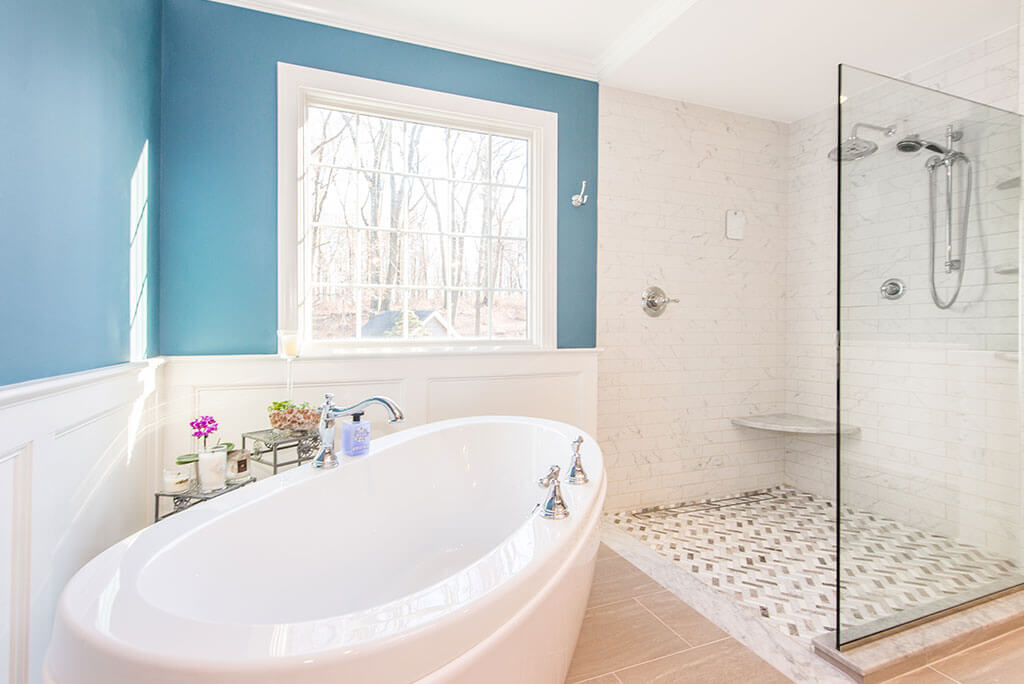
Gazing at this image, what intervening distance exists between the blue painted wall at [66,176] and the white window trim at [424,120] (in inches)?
23.4

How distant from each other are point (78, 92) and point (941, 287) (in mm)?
2848

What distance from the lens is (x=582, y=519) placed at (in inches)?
49.6

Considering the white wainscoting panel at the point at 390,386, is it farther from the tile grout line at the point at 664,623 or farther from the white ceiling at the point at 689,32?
the white ceiling at the point at 689,32

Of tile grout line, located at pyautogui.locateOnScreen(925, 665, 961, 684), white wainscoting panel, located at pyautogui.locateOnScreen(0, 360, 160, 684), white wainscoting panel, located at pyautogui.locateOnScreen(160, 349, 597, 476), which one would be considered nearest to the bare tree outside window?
white wainscoting panel, located at pyautogui.locateOnScreen(160, 349, 597, 476)

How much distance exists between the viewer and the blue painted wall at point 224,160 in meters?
2.27

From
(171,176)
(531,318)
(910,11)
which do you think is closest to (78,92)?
(171,176)

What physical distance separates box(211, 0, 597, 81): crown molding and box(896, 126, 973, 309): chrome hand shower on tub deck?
178cm

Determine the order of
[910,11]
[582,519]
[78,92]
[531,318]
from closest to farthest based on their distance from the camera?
[582,519], [78,92], [910,11], [531,318]

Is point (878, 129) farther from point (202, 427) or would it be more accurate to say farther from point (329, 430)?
point (202, 427)

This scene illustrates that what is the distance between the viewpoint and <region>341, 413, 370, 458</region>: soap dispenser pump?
187 cm

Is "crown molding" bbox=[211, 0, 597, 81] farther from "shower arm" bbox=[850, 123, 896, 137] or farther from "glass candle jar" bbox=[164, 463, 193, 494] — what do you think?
"glass candle jar" bbox=[164, 463, 193, 494]

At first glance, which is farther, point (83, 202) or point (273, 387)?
point (273, 387)

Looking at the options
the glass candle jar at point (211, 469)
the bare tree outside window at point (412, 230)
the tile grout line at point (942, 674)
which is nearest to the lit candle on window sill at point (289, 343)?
the bare tree outside window at point (412, 230)

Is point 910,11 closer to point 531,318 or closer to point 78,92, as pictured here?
point 531,318
